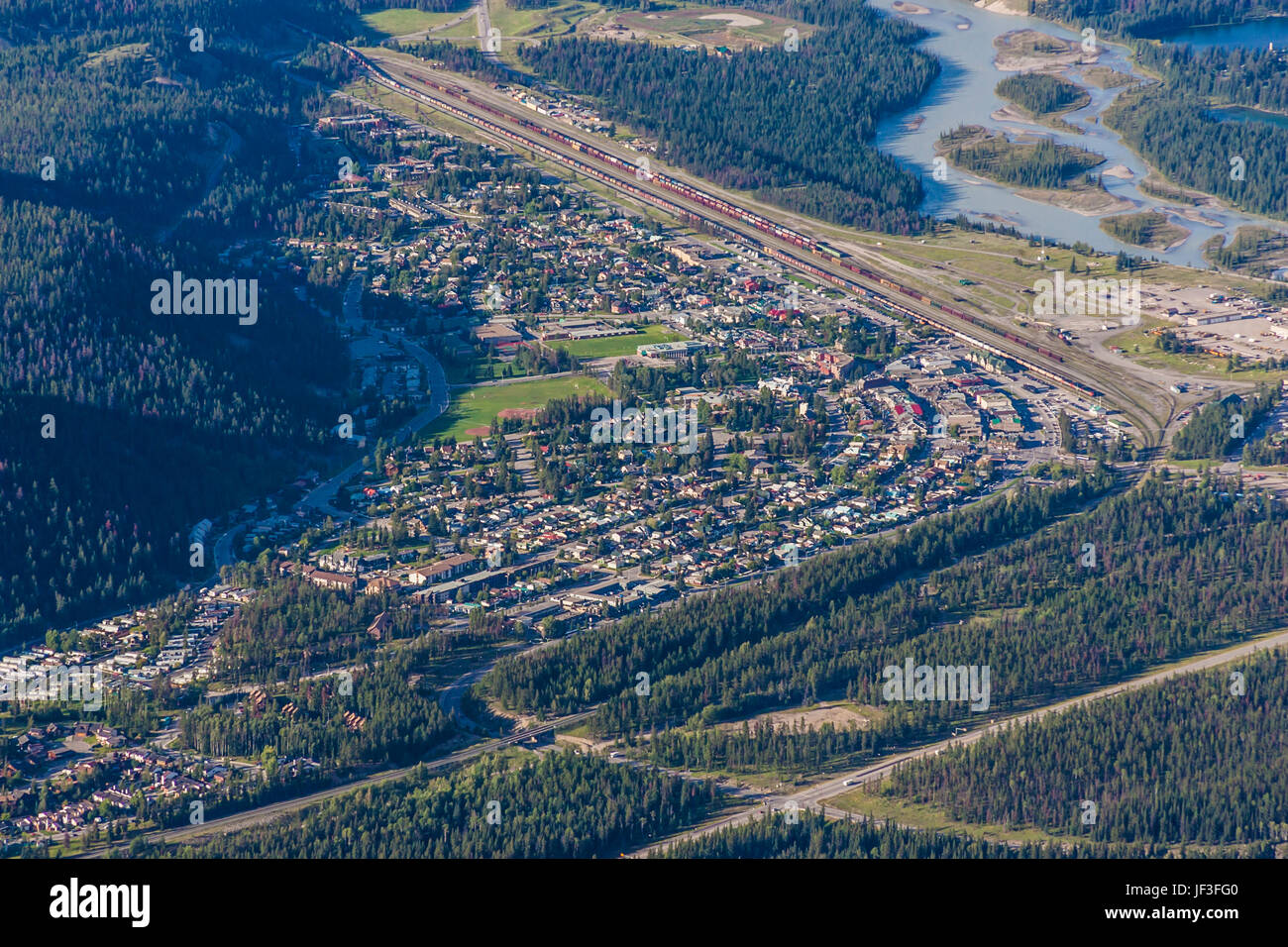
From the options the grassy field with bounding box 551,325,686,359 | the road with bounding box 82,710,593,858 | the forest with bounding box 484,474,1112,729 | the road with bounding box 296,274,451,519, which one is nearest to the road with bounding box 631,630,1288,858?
the forest with bounding box 484,474,1112,729

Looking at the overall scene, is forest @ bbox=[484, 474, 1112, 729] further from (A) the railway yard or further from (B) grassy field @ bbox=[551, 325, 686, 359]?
(B) grassy field @ bbox=[551, 325, 686, 359]

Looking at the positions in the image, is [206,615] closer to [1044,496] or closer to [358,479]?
[358,479]

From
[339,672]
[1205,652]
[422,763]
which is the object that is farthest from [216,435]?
[1205,652]

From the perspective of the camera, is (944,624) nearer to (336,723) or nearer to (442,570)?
(442,570)

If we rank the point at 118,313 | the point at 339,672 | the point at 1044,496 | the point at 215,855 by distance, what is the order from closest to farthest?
the point at 215,855, the point at 339,672, the point at 1044,496, the point at 118,313

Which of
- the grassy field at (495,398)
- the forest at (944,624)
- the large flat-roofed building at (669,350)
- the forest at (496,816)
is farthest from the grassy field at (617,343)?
the forest at (496,816)

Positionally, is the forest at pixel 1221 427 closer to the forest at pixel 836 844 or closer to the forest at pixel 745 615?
the forest at pixel 745 615
